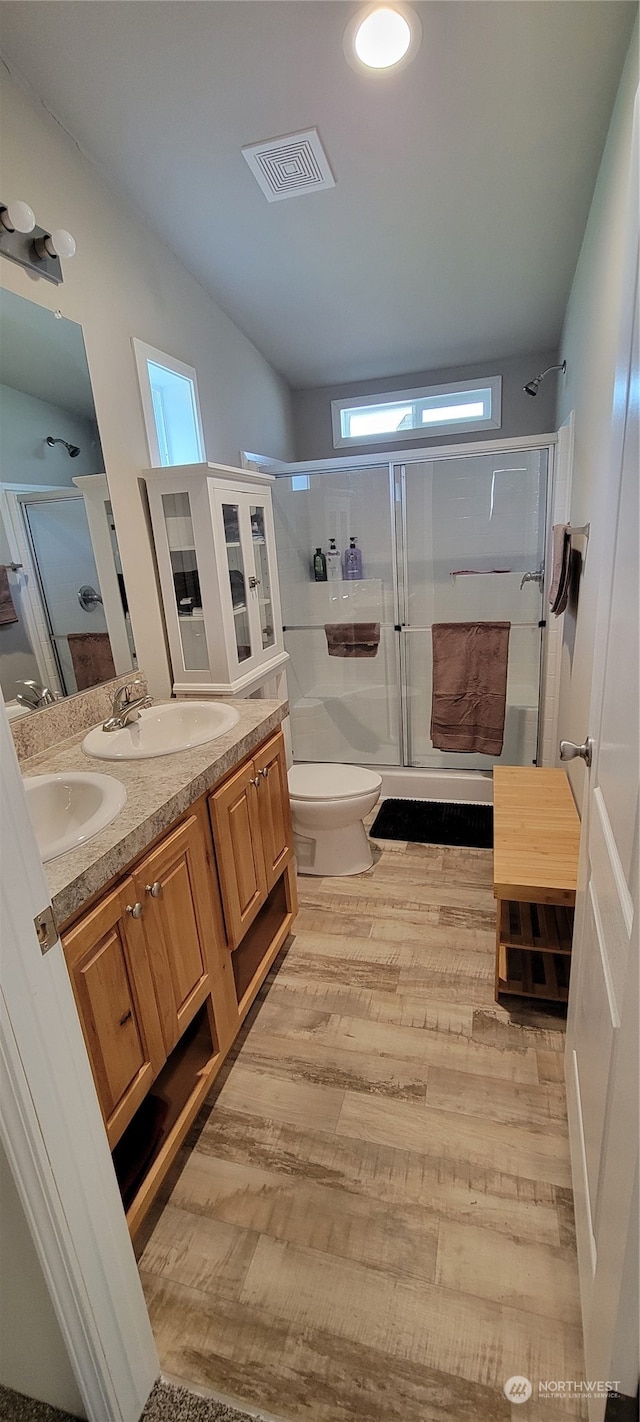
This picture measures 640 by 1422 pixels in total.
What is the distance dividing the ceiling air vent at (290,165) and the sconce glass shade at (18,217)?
0.75 metres

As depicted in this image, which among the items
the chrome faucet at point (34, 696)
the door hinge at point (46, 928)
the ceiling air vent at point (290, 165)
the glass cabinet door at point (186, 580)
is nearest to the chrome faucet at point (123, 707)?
the chrome faucet at point (34, 696)

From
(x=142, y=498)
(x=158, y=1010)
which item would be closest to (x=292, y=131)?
(x=142, y=498)

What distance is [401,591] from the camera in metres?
3.14

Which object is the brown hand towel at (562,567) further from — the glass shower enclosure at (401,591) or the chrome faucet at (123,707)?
the chrome faucet at (123,707)

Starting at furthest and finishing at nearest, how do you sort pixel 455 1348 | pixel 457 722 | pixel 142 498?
pixel 457 722 < pixel 142 498 < pixel 455 1348

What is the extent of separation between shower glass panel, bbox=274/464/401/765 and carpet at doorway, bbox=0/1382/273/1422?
2576mm

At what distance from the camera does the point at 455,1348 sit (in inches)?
40.4

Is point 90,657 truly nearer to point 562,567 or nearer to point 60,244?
point 60,244

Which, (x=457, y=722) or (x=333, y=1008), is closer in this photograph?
(x=333, y=1008)

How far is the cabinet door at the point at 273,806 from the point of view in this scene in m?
1.79

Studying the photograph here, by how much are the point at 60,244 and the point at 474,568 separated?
2380 mm

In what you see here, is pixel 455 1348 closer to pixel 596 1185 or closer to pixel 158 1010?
pixel 596 1185

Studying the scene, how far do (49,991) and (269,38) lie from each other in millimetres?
2077

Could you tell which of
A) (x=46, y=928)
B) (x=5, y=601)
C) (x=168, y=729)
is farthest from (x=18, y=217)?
(x=46, y=928)
